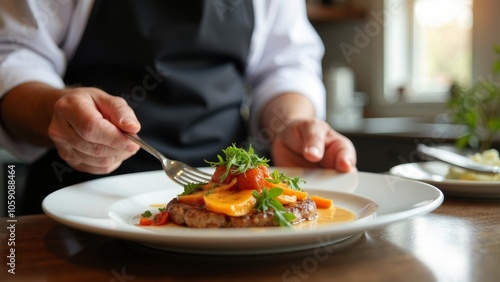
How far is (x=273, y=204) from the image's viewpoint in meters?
0.73

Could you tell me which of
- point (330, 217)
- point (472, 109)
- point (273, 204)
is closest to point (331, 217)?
point (330, 217)

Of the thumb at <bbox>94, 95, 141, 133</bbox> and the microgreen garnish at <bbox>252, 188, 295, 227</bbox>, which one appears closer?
the microgreen garnish at <bbox>252, 188, 295, 227</bbox>

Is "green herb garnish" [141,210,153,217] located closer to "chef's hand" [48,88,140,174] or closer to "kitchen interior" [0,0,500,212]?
"chef's hand" [48,88,140,174]

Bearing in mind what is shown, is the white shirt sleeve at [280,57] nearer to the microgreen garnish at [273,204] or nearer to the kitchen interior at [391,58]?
the microgreen garnish at [273,204]

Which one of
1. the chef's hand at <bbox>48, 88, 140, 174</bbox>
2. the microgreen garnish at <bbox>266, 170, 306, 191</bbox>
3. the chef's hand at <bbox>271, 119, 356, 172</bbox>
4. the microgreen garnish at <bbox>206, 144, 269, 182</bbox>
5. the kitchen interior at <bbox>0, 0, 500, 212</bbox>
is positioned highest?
the chef's hand at <bbox>48, 88, 140, 174</bbox>

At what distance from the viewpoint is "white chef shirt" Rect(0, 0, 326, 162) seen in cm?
121

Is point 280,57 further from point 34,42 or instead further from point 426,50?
point 426,50

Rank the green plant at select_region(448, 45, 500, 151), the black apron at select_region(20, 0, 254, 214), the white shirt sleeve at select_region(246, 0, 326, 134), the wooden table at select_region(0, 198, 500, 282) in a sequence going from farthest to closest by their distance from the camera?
the white shirt sleeve at select_region(246, 0, 326, 134)
the black apron at select_region(20, 0, 254, 214)
the green plant at select_region(448, 45, 500, 151)
the wooden table at select_region(0, 198, 500, 282)

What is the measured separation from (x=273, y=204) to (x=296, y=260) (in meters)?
0.13

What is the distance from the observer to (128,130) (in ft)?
2.74

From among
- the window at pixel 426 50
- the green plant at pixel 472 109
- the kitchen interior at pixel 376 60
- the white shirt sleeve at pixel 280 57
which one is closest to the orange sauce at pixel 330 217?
the green plant at pixel 472 109

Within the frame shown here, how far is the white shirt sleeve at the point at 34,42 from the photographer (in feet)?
3.80

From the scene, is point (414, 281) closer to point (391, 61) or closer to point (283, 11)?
point (283, 11)

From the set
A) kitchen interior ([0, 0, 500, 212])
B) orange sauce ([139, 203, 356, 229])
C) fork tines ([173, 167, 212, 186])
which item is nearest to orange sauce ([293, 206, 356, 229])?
orange sauce ([139, 203, 356, 229])
